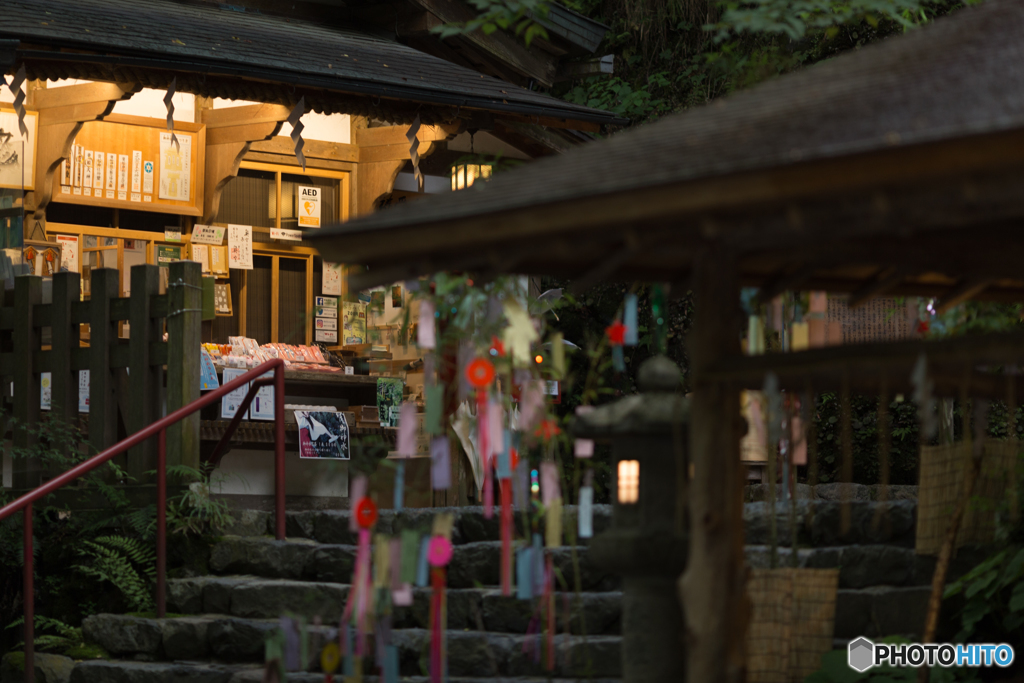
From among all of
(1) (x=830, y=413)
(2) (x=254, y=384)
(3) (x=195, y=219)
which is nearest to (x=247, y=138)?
(3) (x=195, y=219)

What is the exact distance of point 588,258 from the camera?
4508 millimetres

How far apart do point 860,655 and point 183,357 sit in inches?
176

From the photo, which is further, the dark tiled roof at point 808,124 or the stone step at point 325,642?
the stone step at point 325,642

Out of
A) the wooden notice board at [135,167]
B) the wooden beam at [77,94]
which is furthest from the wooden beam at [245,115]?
the wooden beam at [77,94]

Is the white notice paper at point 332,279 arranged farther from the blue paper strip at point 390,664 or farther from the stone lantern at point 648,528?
the blue paper strip at point 390,664

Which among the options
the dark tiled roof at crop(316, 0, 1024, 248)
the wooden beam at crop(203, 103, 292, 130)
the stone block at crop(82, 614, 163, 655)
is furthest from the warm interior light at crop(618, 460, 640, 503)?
the wooden beam at crop(203, 103, 292, 130)

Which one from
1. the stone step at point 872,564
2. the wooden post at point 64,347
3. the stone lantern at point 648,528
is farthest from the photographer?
the wooden post at point 64,347

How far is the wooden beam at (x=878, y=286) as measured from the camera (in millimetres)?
4777

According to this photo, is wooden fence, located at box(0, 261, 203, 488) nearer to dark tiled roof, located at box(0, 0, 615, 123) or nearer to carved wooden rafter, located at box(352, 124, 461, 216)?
dark tiled roof, located at box(0, 0, 615, 123)

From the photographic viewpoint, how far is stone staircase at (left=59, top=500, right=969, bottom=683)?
20.1ft

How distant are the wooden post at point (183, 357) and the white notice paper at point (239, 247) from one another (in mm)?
3133

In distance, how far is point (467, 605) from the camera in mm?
6707

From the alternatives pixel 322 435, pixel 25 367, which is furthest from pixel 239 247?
pixel 25 367

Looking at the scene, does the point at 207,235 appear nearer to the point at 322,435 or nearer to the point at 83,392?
the point at 83,392
